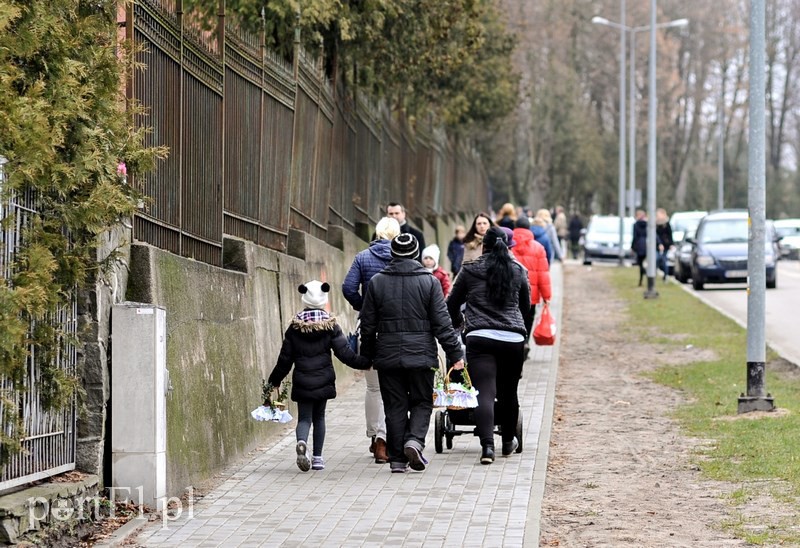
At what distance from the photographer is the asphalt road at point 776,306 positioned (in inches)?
859

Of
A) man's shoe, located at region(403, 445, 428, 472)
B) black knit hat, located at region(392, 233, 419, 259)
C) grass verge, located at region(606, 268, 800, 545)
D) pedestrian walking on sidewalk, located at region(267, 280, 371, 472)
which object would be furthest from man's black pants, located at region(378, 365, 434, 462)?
grass verge, located at region(606, 268, 800, 545)

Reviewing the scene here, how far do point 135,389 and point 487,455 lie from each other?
3.26 m

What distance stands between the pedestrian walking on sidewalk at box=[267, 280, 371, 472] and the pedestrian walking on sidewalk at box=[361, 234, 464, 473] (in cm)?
23

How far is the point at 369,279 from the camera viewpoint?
11.7 meters

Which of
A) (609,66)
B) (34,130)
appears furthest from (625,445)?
(609,66)

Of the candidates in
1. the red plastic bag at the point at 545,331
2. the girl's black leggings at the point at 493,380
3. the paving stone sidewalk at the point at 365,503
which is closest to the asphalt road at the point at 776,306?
the red plastic bag at the point at 545,331

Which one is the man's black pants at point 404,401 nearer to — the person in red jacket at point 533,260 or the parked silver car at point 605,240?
the person in red jacket at point 533,260

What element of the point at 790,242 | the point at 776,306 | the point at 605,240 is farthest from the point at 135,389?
the point at 790,242

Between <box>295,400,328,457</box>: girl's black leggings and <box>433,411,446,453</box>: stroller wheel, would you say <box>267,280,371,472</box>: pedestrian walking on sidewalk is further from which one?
<box>433,411,446,453</box>: stroller wheel

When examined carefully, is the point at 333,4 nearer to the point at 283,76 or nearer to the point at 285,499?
the point at 283,76

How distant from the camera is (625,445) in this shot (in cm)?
1259

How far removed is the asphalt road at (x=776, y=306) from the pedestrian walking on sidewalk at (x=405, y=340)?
27.6 feet

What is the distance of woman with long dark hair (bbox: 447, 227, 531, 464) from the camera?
11.4 meters

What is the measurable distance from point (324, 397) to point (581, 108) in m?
61.9
